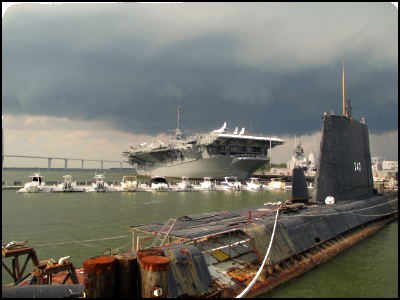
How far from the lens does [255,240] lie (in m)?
7.53

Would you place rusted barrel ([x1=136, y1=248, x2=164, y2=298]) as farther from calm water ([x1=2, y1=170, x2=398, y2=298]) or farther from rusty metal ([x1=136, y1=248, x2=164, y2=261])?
calm water ([x1=2, y1=170, x2=398, y2=298])

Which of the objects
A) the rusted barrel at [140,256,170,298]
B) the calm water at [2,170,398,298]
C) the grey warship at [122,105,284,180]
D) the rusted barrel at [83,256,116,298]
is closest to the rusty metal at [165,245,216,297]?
the rusted barrel at [140,256,170,298]

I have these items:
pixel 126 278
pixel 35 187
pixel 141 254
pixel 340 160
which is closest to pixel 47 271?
pixel 126 278

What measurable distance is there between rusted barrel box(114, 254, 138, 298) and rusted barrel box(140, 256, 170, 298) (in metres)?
0.23

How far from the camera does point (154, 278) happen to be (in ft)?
15.2

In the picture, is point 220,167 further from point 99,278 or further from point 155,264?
point 99,278

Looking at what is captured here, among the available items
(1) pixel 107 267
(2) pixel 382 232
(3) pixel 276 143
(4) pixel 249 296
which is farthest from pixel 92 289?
(3) pixel 276 143

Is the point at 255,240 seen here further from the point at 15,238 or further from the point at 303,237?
the point at 15,238

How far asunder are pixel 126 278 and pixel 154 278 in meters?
0.54

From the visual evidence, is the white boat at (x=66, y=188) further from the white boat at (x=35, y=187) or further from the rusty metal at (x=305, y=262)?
the rusty metal at (x=305, y=262)

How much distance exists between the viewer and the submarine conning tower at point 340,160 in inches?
537

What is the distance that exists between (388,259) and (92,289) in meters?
10.9

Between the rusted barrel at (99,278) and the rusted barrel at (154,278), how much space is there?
0.52 m

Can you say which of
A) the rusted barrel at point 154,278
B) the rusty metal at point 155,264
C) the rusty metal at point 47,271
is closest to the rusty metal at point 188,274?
the rusted barrel at point 154,278
